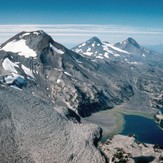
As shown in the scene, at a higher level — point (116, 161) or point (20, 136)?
point (20, 136)

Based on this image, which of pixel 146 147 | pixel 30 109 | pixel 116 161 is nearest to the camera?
pixel 30 109

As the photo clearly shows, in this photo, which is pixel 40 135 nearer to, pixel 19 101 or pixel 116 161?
pixel 19 101

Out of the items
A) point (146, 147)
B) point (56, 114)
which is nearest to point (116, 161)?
point (146, 147)

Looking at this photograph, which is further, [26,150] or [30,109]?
[30,109]

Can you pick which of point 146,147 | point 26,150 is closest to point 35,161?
point 26,150

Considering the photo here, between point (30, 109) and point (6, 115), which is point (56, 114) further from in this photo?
point (6, 115)

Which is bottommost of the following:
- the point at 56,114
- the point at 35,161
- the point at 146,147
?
the point at 146,147

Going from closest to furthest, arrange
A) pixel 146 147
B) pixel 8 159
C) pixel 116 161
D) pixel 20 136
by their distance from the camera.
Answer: pixel 8 159, pixel 20 136, pixel 116 161, pixel 146 147

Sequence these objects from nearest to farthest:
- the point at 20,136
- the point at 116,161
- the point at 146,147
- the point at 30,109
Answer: the point at 20,136
the point at 30,109
the point at 116,161
the point at 146,147

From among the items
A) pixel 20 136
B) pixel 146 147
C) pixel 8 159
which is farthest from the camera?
pixel 146 147
